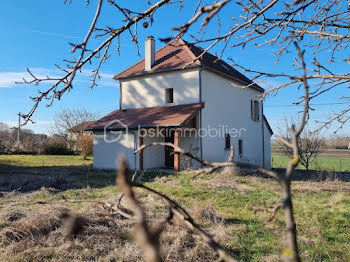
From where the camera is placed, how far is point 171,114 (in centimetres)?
1698

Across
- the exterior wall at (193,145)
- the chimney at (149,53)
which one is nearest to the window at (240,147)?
the exterior wall at (193,145)

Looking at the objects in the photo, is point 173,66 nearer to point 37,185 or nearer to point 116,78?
point 116,78

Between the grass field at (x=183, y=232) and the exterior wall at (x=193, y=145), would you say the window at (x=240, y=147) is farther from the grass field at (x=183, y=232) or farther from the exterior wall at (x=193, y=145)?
the grass field at (x=183, y=232)

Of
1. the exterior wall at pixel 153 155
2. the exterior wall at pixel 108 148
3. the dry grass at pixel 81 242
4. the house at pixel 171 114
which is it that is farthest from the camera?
the exterior wall at pixel 108 148

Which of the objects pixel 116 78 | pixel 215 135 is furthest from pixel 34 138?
pixel 215 135

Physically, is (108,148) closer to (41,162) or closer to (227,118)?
(227,118)

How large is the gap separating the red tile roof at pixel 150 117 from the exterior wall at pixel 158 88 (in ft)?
1.57

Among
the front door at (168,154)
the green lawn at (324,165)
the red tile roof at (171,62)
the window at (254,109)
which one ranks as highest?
the red tile roof at (171,62)

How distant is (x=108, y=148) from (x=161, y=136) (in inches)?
135

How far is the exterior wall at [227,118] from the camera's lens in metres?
17.8

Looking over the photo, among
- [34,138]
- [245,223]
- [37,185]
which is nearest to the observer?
[245,223]

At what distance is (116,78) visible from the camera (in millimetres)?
20531

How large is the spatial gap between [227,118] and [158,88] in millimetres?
5064

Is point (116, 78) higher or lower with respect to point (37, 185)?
higher
